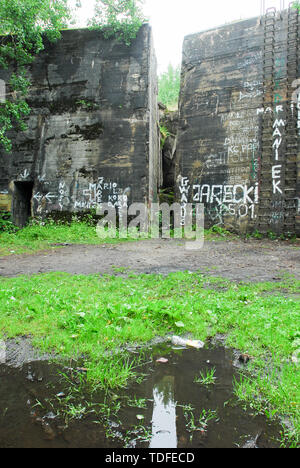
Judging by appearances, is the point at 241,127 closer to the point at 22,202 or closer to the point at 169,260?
the point at 169,260


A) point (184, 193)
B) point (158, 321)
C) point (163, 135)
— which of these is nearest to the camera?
point (158, 321)

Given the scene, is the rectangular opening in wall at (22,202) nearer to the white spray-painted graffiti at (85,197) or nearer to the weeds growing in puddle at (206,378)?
the white spray-painted graffiti at (85,197)

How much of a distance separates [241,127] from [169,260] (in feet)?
20.6

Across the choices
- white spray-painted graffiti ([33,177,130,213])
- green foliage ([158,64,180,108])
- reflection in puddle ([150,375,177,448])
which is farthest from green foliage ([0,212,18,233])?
green foliage ([158,64,180,108])

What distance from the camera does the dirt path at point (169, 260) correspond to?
243 inches

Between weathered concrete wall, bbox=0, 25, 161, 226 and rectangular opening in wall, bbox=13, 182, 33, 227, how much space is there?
12cm

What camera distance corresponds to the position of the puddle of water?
1.77 m

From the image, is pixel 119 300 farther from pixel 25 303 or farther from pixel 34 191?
pixel 34 191

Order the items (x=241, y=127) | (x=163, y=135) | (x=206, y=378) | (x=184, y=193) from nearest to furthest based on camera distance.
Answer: (x=206, y=378) < (x=241, y=127) < (x=184, y=193) < (x=163, y=135)

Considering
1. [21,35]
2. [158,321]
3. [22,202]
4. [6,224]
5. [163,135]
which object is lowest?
[158,321]

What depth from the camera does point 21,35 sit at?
33.1ft

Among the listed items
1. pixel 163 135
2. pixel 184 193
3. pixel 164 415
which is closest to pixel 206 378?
pixel 164 415

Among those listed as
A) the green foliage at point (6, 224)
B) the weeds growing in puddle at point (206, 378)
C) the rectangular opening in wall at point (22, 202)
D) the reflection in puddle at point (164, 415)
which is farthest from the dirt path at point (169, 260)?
the rectangular opening in wall at point (22, 202)
